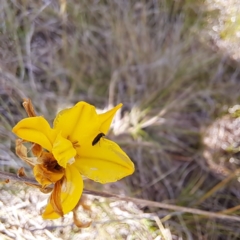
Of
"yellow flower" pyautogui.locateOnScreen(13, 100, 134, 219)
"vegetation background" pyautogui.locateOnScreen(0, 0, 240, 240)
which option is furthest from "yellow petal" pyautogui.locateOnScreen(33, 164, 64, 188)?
Answer: "vegetation background" pyautogui.locateOnScreen(0, 0, 240, 240)

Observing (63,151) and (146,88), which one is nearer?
(63,151)

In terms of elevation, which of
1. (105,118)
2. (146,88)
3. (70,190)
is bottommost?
(70,190)

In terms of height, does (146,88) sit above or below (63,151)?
above

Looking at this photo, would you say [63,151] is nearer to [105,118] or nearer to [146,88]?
[105,118]

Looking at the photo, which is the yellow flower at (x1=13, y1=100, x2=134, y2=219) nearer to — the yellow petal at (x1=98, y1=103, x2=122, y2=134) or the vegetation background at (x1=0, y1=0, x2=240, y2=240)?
the yellow petal at (x1=98, y1=103, x2=122, y2=134)

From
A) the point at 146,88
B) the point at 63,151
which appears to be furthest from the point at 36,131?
the point at 146,88
